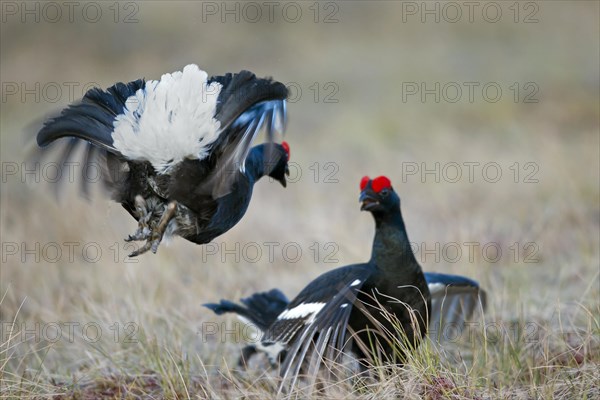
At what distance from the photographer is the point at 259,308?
482 cm

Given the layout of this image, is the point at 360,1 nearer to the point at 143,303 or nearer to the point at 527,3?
the point at 527,3

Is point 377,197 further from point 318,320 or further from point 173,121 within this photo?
point 173,121

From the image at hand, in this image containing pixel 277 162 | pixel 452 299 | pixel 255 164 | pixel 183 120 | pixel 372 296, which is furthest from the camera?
pixel 452 299

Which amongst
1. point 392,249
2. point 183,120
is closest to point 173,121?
point 183,120

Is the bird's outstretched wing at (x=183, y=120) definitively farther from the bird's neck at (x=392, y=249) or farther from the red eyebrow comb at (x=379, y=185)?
the bird's neck at (x=392, y=249)

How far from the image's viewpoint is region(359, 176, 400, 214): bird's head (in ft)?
13.7

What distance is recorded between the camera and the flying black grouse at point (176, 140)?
12.4 feet

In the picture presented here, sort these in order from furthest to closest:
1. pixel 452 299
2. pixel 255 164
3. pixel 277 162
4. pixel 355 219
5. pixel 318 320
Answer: pixel 355 219 → pixel 452 299 → pixel 277 162 → pixel 255 164 → pixel 318 320

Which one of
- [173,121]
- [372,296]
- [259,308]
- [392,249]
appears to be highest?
[173,121]

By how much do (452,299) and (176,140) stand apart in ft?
6.46

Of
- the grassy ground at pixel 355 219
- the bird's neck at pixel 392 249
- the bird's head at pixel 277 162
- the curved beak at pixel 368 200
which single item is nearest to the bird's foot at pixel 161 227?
the grassy ground at pixel 355 219

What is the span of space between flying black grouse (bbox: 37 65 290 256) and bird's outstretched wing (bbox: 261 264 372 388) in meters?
0.54

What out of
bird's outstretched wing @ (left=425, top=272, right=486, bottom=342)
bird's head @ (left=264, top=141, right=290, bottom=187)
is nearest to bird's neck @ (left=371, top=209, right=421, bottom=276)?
bird's outstretched wing @ (left=425, top=272, right=486, bottom=342)

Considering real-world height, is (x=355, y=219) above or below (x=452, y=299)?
above
